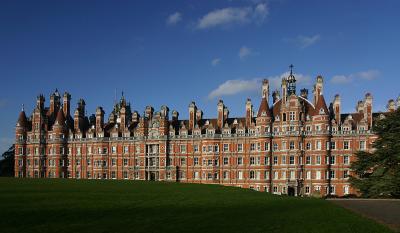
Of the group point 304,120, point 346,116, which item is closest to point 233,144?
point 304,120

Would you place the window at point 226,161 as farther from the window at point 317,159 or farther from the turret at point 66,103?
the turret at point 66,103

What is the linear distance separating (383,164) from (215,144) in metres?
35.7

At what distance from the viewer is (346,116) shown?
8644 centimetres

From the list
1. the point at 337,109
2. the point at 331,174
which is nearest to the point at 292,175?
the point at 331,174

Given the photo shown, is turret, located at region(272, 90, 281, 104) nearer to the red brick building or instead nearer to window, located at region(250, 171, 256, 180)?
the red brick building

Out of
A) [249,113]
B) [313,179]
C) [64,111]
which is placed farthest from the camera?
[64,111]

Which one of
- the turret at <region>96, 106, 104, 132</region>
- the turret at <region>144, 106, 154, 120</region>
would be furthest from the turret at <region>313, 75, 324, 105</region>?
the turret at <region>96, 106, 104, 132</region>

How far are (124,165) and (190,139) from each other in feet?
52.9

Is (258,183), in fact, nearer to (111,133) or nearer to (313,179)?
(313,179)

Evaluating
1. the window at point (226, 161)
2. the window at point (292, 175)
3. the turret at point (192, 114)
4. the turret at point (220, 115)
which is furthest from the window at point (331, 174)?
the turret at point (192, 114)

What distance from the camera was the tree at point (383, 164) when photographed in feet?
189

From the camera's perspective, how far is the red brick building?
81500 millimetres

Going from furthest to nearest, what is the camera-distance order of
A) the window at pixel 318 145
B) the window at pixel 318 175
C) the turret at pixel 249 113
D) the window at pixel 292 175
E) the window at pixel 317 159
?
the turret at pixel 249 113
the window at pixel 292 175
the window at pixel 318 145
the window at pixel 317 159
the window at pixel 318 175

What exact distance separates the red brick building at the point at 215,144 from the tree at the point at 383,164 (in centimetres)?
841
